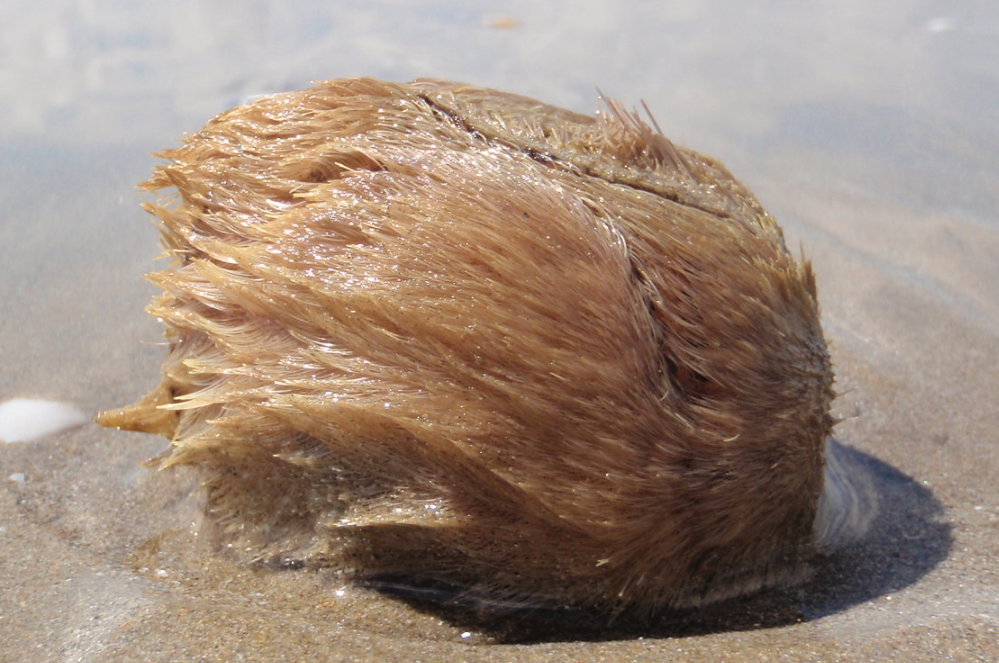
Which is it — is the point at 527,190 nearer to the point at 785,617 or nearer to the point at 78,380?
the point at 785,617

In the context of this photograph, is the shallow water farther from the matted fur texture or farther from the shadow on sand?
the matted fur texture

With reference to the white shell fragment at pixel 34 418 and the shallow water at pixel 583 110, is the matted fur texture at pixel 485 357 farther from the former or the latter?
the white shell fragment at pixel 34 418

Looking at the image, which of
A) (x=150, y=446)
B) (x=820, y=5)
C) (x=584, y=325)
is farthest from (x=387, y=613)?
(x=820, y=5)

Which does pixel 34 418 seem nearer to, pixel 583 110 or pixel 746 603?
pixel 746 603

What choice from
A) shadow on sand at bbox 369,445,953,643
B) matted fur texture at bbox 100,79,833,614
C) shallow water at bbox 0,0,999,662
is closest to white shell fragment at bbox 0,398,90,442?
shallow water at bbox 0,0,999,662

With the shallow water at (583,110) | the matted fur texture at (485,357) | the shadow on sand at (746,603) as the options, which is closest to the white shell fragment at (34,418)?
the shallow water at (583,110)

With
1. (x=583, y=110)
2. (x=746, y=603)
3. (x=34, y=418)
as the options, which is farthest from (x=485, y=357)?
(x=583, y=110)
